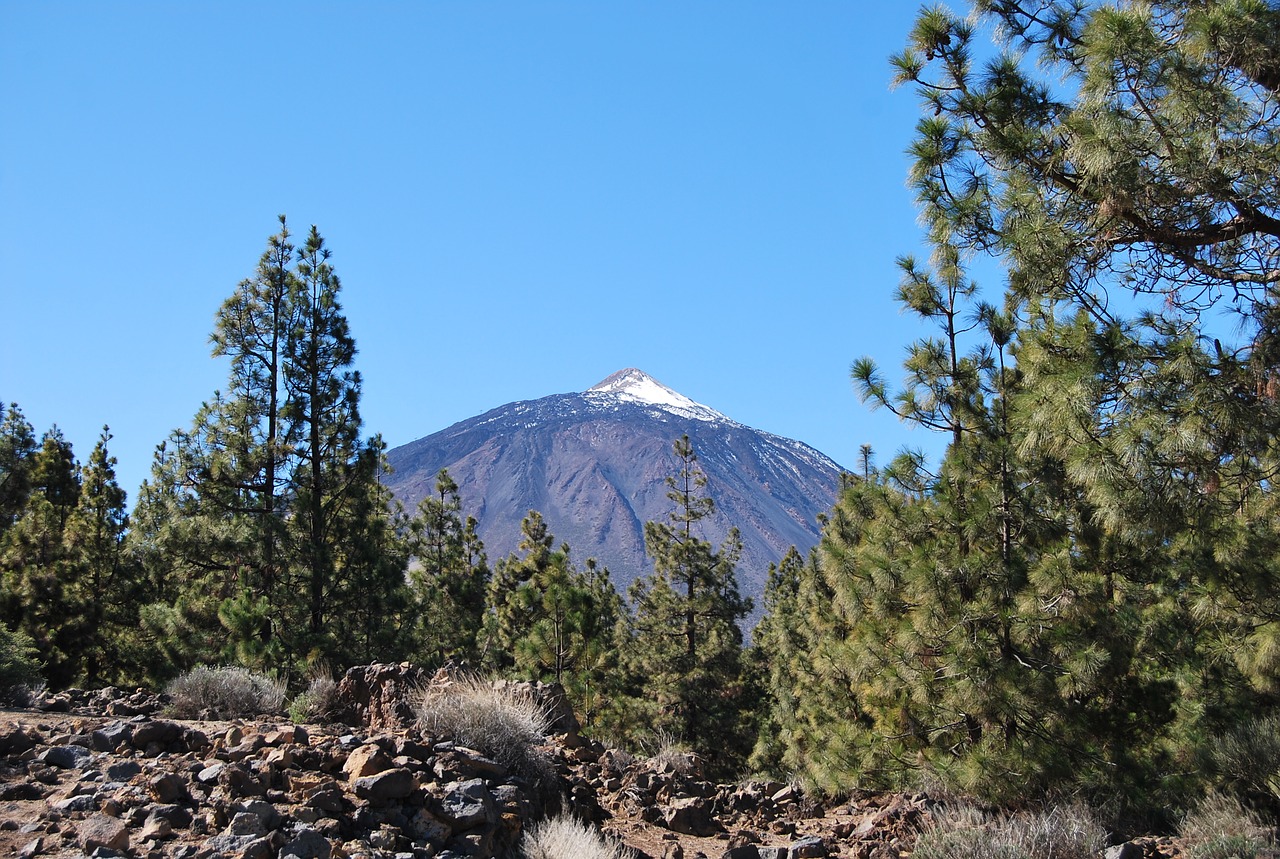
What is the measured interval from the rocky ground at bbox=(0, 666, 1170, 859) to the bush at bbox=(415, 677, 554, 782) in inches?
6.0

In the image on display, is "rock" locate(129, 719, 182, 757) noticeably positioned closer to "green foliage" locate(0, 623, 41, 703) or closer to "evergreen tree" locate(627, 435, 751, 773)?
"green foliage" locate(0, 623, 41, 703)

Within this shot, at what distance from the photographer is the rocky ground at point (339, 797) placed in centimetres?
550

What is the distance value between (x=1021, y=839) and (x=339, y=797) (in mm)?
5085

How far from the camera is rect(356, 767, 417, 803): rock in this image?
647cm

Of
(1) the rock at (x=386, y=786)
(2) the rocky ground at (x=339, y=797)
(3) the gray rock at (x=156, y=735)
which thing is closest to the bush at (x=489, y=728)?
(2) the rocky ground at (x=339, y=797)

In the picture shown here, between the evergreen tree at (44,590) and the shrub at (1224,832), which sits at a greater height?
the evergreen tree at (44,590)

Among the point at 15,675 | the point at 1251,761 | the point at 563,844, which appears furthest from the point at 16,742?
the point at 1251,761

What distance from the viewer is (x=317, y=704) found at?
30.4 feet

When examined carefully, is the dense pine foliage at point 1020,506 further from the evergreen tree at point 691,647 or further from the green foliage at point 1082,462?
the evergreen tree at point 691,647

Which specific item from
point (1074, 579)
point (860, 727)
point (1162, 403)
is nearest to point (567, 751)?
point (860, 727)

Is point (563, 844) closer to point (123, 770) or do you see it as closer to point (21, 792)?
point (123, 770)

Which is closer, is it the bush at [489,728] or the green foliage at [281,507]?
the bush at [489,728]

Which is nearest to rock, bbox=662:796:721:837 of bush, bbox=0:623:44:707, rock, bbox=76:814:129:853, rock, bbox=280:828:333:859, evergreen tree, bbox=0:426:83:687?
rock, bbox=280:828:333:859

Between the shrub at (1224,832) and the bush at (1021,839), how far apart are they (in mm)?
691
